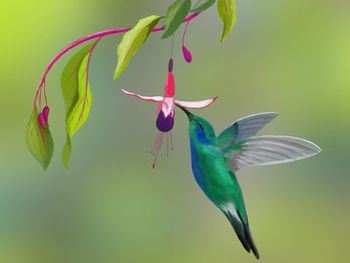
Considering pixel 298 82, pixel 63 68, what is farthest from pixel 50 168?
pixel 298 82

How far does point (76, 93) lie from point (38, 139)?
0.14 m

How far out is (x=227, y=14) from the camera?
1276mm

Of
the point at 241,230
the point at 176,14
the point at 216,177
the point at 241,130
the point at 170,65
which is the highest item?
the point at 176,14

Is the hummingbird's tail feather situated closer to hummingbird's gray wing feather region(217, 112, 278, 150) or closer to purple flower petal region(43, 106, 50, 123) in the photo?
hummingbird's gray wing feather region(217, 112, 278, 150)

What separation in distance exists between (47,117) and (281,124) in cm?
54

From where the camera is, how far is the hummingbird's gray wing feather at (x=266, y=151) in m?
1.20

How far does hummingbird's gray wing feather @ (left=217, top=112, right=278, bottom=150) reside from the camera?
1.22 metres

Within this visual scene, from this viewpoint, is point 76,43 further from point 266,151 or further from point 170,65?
point 266,151

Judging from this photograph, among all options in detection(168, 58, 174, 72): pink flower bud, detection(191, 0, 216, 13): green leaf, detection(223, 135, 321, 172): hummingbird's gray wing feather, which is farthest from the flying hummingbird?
detection(191, 0, 216, 13): green leaf

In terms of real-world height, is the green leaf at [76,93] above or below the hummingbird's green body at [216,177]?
above

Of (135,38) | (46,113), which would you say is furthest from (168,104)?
(46,113)

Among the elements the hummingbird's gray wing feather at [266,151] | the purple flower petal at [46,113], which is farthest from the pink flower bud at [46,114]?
the hummingbird's gray wing feather at [266,151]

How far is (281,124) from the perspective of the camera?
129 cm

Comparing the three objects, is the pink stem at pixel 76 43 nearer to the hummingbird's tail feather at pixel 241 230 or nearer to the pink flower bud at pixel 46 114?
the pink flower bud at pixel 46 114
